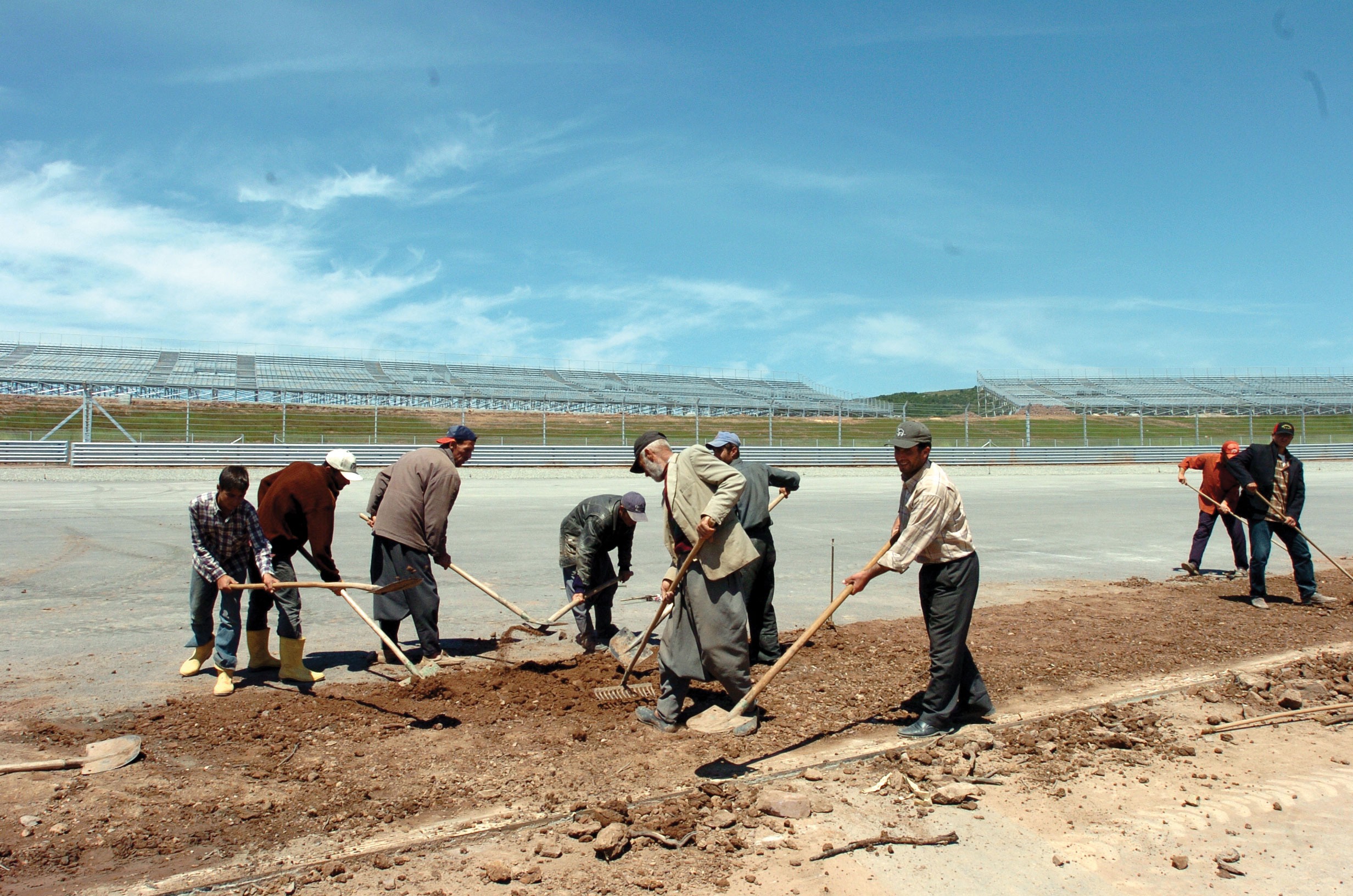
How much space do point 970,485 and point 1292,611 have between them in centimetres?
1850

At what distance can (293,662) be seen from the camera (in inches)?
231

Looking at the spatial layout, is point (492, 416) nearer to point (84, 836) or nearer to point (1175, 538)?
point (1175, 538)

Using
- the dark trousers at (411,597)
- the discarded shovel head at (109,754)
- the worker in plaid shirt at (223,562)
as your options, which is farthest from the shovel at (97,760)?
the dark trousers at (411,597)

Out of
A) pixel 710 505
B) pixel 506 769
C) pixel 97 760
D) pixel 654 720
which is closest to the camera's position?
pixel 97 760

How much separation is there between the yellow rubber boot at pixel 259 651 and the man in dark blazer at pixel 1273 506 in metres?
8.70

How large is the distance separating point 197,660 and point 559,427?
29.2 m

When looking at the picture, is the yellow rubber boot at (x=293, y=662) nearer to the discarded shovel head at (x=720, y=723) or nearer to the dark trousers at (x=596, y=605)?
the dark trousers at (x=596, y=605)

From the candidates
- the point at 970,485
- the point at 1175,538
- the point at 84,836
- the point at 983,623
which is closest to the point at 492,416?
the point at 970,485

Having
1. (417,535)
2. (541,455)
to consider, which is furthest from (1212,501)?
(541,455)

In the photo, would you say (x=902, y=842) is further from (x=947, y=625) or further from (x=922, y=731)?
(x=947, y=625)

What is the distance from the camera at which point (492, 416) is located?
115 feet

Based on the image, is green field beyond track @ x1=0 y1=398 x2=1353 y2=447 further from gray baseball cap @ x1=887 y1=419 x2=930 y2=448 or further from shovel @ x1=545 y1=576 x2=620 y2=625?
gray baseball cap @ x1=887 y1=419 x2=930 y2=448

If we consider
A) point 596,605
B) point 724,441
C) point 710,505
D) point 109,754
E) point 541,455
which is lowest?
point 109,754

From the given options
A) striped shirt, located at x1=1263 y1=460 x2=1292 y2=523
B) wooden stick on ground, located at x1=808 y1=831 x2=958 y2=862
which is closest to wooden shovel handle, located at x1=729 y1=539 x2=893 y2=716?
wooden stick on ground, located at x1=808 y1=831 x2=958 y2=862
